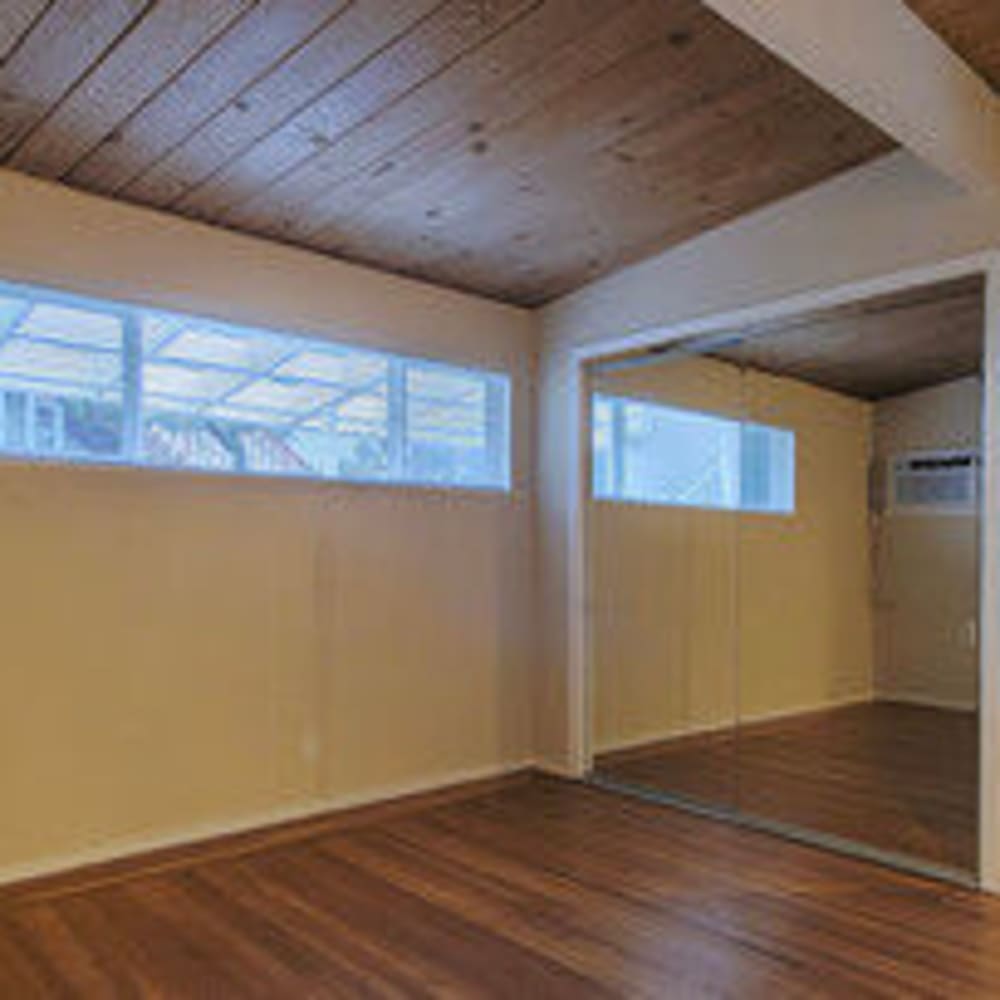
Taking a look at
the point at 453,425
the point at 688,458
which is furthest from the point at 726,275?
the point at 453,425

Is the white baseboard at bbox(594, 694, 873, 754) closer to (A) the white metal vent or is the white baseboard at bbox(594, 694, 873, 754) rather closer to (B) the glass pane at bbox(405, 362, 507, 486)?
(A) the white metal vent

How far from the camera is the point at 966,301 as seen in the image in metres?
3.09

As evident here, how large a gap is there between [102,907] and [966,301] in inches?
138

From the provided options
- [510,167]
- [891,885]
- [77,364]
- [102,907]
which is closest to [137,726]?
[102,907]

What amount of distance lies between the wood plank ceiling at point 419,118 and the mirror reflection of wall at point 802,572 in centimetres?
75

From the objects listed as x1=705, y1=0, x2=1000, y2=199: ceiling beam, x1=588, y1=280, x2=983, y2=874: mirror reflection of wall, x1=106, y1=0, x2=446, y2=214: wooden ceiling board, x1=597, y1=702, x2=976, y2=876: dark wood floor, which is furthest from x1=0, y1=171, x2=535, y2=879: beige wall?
x1=705, y1=0, x2=1000, y2=199: ceiling beam

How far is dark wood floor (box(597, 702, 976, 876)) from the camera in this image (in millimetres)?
3289

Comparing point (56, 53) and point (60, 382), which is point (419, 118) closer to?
point (56, 53)

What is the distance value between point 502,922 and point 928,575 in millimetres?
2276

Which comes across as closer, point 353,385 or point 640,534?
point 353,385

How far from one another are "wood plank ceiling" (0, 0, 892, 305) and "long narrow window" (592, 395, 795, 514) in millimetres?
896

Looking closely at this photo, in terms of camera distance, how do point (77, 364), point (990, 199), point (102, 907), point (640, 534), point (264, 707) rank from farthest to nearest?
point (640, 534)
point (264, 707)
point (77, 364)
point (990, 199)
point (102, 907)

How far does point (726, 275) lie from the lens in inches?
144

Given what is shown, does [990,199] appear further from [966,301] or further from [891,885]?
[891,885]
